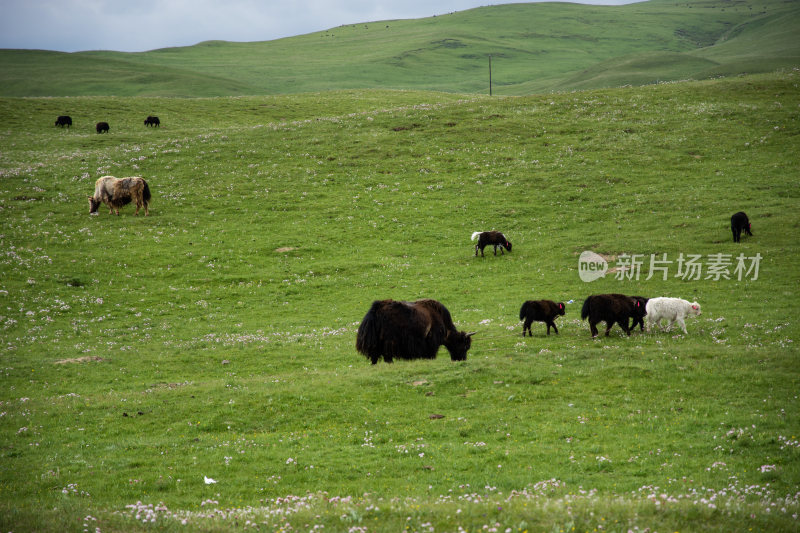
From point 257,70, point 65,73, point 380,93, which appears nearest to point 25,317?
point 380,93

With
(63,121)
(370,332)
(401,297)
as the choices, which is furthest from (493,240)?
(63,121)

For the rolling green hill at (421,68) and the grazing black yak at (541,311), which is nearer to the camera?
the grazing black yak at (541,311)

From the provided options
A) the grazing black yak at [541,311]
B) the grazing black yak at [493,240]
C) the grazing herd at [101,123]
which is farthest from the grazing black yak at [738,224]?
the grazing herd at [101,123]

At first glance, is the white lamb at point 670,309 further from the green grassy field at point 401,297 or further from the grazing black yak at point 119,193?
the grazing black yak at point 119,193

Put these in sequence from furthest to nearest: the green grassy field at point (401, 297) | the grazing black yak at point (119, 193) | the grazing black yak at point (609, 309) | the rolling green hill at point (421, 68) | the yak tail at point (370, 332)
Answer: the rolling green hill at point (421, 68)
the grazing black yak at point (119, 193)
the grazing black yak at point (609, 309)
the yak tail at point (370, 332)
the green grassy field at point (401, 297)

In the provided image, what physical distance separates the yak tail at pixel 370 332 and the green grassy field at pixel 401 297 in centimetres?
74

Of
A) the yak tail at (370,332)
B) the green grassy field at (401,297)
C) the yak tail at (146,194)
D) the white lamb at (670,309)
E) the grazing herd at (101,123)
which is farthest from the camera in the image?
the grazing herd at (101,123)

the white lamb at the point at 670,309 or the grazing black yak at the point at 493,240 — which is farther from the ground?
the grazing black yak at the point at 493,240

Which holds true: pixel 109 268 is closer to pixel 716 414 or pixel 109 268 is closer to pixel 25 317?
pixel 25 317

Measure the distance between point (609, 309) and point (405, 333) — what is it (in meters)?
7.36

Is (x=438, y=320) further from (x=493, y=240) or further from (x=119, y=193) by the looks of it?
(x=119, y=193)

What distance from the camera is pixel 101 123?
64.8 m

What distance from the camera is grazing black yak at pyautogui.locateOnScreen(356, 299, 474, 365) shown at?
17484 mm

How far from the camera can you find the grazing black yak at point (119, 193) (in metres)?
42.4
